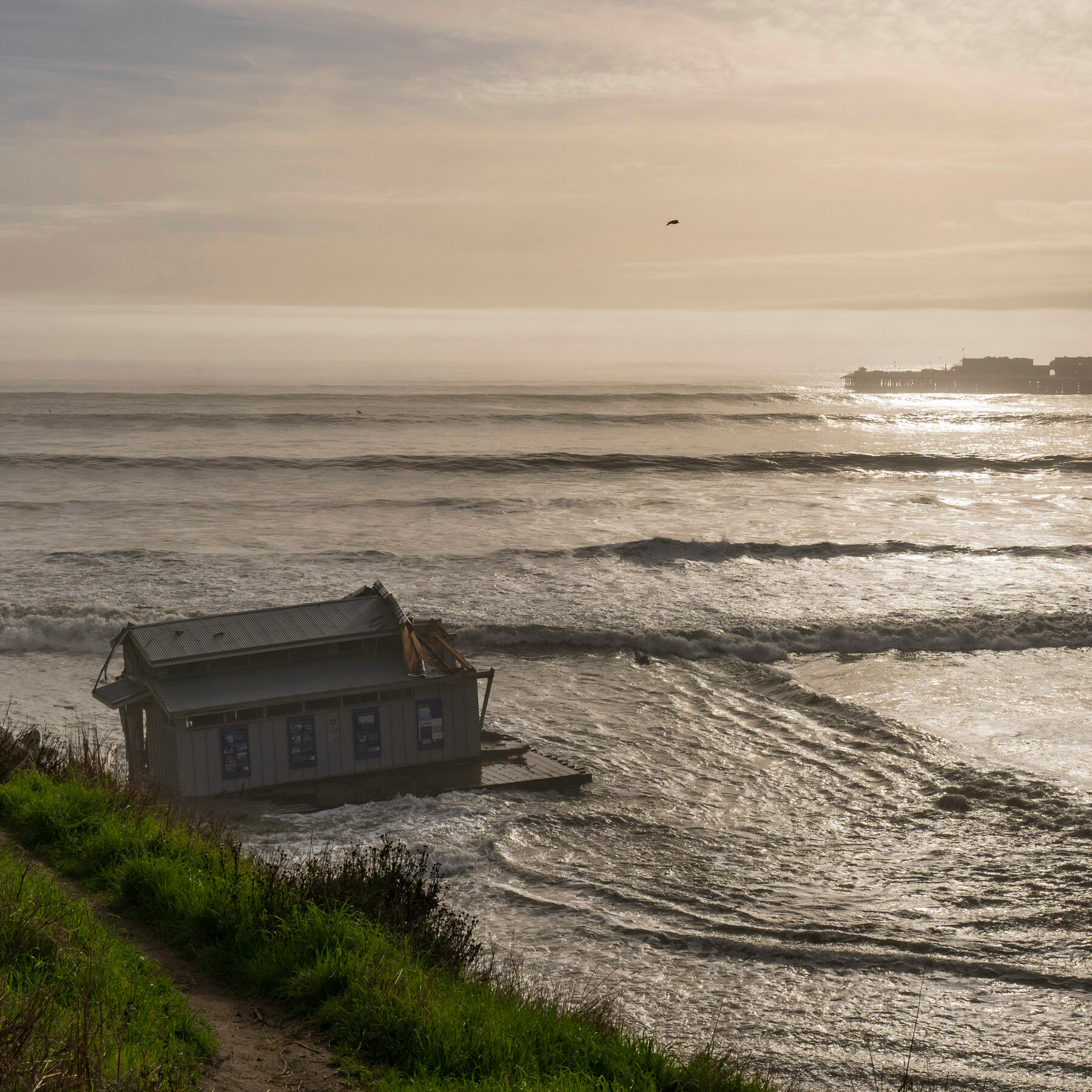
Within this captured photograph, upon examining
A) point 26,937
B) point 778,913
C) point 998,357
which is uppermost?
point 998,357

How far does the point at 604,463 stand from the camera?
200 feet

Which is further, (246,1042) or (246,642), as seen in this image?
(246,642)

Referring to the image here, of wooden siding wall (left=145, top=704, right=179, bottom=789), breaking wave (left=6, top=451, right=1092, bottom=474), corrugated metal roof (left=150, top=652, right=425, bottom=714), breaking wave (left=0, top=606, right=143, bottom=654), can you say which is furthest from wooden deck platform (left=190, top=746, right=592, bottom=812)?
breaking wave (left=6, top=451, right=1092, bottom=474)

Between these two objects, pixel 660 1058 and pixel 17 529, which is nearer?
pixel 660 1058

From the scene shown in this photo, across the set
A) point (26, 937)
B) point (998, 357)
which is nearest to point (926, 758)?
point (26, 937)

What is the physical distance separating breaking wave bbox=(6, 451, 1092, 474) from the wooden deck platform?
42.0m

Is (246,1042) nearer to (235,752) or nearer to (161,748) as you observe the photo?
(235,752)

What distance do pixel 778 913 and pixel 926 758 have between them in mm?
6158

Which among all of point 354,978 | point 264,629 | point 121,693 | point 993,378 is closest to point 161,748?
point 121,693

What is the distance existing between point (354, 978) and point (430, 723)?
896cm

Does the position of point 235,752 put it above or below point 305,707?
below

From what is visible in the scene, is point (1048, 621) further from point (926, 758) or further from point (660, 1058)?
point (660, 1058)

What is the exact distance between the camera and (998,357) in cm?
14888

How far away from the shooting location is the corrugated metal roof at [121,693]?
1419cm
